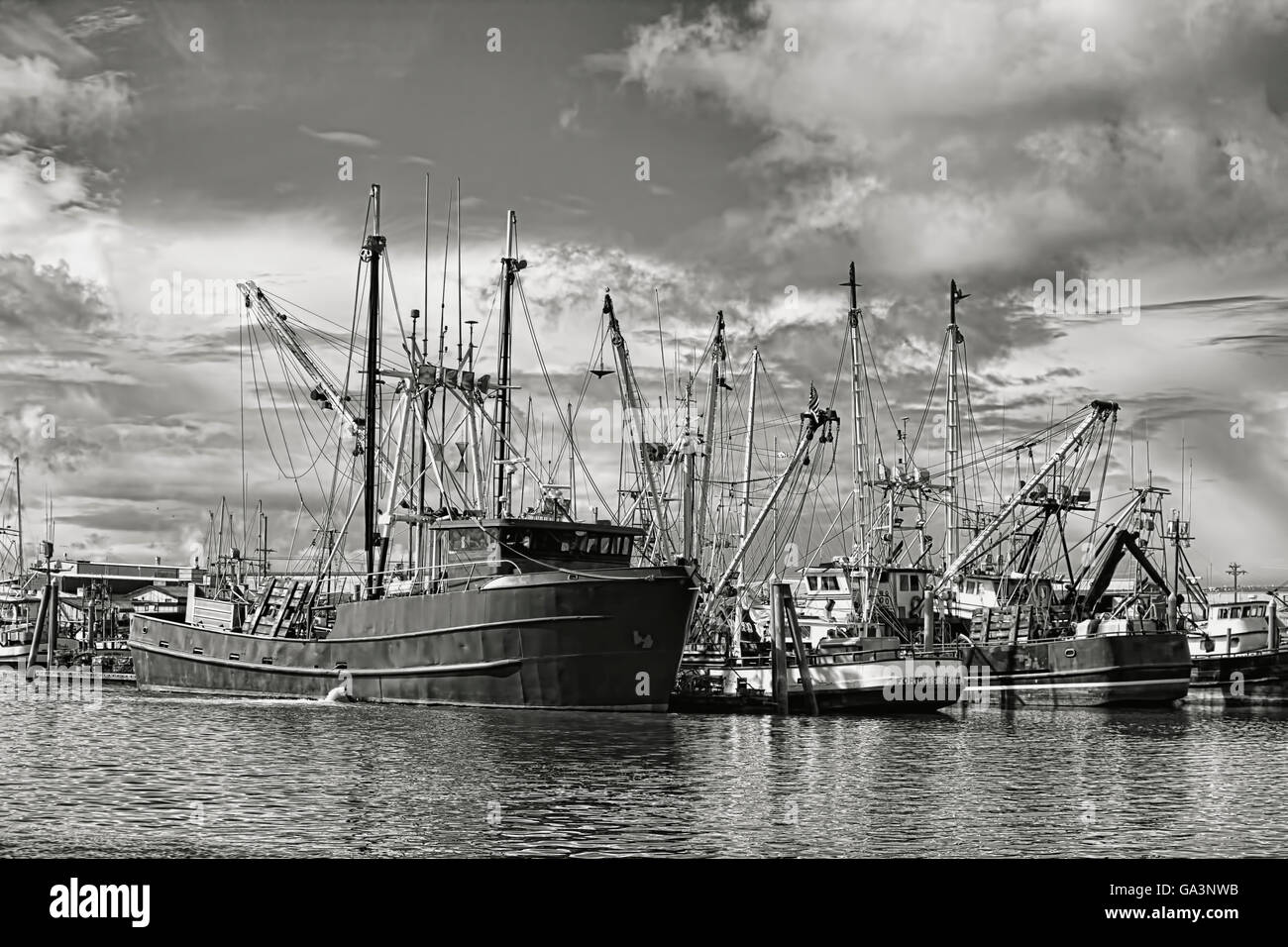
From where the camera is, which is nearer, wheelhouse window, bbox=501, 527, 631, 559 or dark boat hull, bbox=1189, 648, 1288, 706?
wheelhouse window, bbox=501, 527, 631, 559

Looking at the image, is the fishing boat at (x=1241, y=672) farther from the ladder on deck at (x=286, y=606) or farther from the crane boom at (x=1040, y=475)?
the ladder on deck at (x=286, y=606)

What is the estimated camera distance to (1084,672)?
5534 centimetres

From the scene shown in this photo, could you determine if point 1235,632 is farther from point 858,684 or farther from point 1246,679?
point 858,684

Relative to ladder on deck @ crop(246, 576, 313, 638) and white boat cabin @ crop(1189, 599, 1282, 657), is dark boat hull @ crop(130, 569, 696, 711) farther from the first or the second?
white boat cabin @ crop(1189, 599, 1282, 657)

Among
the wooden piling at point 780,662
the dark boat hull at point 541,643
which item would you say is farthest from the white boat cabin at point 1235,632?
the dark boat hull at point 541,643

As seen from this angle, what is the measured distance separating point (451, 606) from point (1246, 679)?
44.1 metres

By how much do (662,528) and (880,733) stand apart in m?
24.3

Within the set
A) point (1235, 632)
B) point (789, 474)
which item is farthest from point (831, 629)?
point (1235, 632)

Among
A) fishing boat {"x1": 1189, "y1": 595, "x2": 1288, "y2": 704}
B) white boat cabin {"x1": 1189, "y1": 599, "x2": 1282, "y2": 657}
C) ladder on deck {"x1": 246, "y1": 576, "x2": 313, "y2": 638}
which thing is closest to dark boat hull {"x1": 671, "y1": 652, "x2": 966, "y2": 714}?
ladder on deck {"x1": 246, "y1": 576, "x2": 313, "y2": 638}

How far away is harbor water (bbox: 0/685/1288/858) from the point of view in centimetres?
2186

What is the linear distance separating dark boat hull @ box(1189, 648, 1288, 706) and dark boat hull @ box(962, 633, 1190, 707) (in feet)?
38.5

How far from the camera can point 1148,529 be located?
7594 cm
